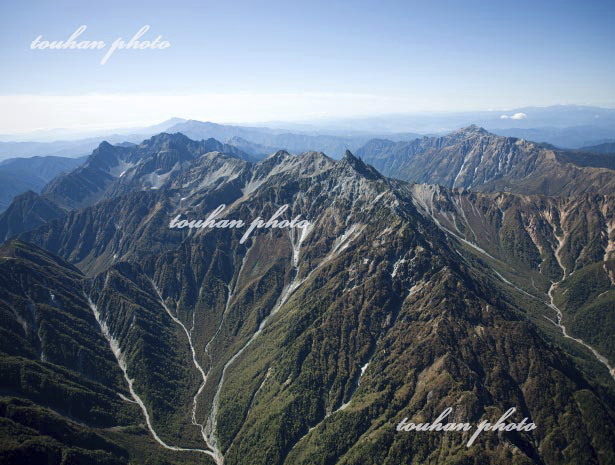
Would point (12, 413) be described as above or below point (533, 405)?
above

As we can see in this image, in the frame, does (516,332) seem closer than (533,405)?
No

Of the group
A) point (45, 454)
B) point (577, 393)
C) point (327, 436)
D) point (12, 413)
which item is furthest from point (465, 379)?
point (12, 413)

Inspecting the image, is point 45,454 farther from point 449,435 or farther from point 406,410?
point 449,435

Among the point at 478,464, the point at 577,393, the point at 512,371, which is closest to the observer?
the point at 478,464

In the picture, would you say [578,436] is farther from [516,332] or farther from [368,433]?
[368,433]

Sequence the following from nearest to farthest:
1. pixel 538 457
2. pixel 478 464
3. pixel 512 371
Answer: pixel 478 464, pixel 538 457, pixel 512 371

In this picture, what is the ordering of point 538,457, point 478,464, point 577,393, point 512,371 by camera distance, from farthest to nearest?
point 512,371 → point 577,393 → point 538,457 → point 478,464

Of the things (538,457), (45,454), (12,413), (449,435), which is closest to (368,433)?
(449,435)

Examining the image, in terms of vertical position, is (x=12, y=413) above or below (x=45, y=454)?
above

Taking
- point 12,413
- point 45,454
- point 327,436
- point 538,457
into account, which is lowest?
point 327,436
